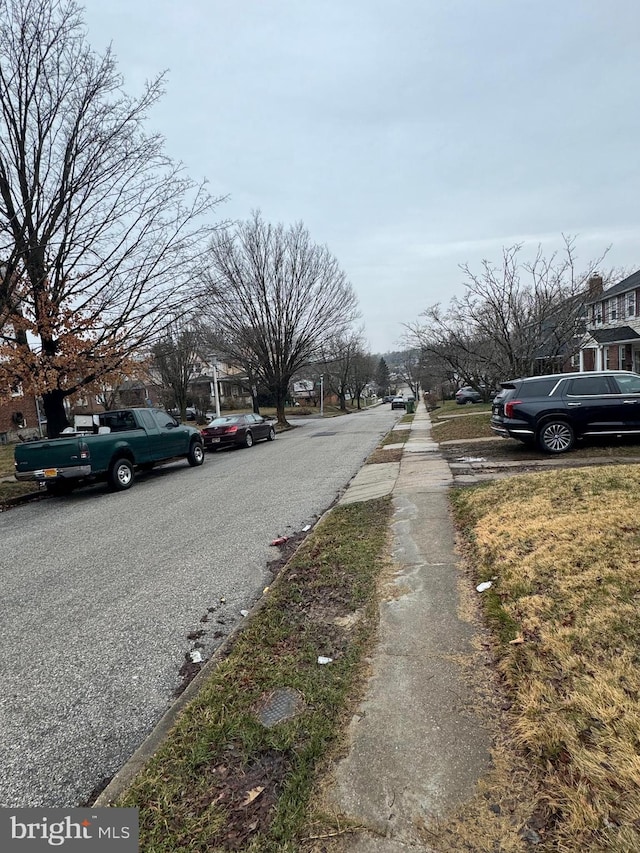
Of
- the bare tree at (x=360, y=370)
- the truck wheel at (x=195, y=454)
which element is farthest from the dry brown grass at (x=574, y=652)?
the bare tree at (x=360, y=370)

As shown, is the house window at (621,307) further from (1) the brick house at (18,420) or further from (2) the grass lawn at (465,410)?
(1) the brick house at (18,420)

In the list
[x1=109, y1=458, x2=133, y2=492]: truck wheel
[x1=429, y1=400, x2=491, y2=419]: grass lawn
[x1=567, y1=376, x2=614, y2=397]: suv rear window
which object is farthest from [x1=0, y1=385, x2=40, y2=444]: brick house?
[x1=567, y1=376, x2=614, y2=397]: suv rear window

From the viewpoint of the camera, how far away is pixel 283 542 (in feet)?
20.4

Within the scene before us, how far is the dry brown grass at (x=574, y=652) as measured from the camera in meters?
1.87

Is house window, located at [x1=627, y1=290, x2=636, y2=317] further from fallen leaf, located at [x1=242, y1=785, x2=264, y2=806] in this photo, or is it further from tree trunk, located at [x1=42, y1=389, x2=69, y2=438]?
fallen leaf, located at [x1=242, y1=785, x2=264, y2=806]

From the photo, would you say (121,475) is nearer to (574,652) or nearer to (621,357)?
(574,652)

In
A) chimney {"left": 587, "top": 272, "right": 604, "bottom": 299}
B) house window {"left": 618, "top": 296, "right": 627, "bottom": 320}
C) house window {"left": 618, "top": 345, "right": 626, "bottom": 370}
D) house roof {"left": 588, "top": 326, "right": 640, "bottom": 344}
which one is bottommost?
house window {"left": 618, "top": 345, "right": 626, "bottom": 370}

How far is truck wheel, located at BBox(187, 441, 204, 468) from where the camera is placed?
568 inches

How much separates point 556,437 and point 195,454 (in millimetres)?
10155

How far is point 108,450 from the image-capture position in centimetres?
1060

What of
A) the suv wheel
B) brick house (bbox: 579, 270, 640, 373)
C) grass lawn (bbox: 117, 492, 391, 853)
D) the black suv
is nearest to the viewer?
grass lawn (bbox: 117, 492, 391, 853)

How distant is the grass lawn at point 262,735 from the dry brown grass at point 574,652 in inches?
38.8

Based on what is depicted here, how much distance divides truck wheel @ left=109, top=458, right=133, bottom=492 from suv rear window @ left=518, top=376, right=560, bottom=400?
9.35 meters

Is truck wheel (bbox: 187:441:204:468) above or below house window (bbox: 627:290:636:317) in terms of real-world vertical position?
below
